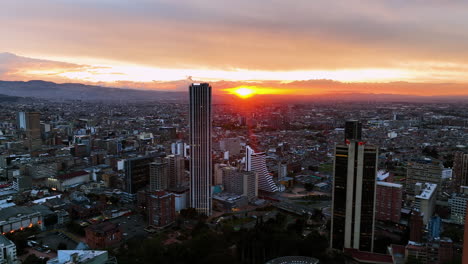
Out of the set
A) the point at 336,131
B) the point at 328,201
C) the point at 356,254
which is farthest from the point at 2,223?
the point at 336,131

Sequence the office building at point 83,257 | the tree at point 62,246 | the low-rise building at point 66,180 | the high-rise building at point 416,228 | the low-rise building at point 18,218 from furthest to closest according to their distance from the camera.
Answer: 1. the low-rise building at point 66,180
2. the low-rise building at point 18,218
3. the tree at point 62,246
4. the high-rise building at point 416,228
5. the office building at point 83,257

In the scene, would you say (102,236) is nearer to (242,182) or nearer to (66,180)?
(242,182)

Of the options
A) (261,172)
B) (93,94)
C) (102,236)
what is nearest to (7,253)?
(102,236)

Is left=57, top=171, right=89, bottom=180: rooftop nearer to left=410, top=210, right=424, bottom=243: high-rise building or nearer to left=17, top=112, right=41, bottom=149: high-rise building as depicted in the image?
left=17, top=112, right=41, bottom=149: high-rise building

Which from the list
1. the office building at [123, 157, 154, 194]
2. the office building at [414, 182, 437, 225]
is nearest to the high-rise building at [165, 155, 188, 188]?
the office building at [123, 157, 154, 194]

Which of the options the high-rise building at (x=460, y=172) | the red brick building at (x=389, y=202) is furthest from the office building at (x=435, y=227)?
the high-rise building at (x=460, y=172)

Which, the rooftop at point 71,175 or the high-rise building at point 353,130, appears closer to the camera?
the high-rise building at point 353,130

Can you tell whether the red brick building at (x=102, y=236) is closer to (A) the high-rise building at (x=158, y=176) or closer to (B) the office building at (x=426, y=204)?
(A) the high-rise building at (x=158, y=176)
